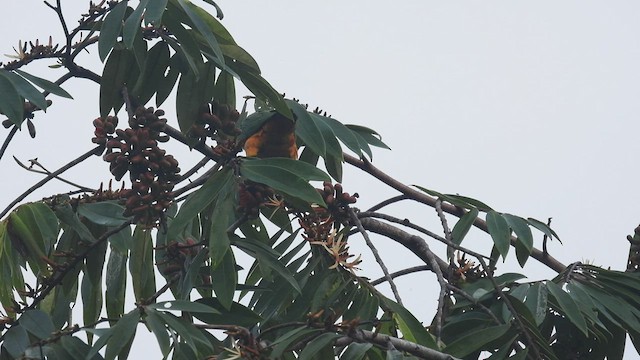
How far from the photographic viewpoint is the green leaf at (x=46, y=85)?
144 cm

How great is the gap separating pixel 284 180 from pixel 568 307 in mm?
525

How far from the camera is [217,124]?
154 cm

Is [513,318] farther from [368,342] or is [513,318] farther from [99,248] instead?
[99,248]

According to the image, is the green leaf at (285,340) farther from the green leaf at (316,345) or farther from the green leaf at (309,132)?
the green leaf at (309,132)

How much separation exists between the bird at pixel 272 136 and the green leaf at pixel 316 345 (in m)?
0.59

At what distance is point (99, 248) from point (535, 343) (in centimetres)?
74

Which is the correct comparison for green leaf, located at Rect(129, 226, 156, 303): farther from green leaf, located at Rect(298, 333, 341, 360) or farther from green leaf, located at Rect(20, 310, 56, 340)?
green leaf, located at Rect(298, 333, 341, 360)

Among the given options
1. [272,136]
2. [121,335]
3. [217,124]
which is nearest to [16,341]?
[121,335]

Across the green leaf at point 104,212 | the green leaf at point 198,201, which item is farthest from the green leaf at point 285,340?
the green leaf at point 104,212

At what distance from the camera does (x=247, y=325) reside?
1.35m

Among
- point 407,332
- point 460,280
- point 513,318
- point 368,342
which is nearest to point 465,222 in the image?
point 460,280

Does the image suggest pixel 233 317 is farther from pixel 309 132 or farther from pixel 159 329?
pixel 309 132

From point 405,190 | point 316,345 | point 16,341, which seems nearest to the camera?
point 316,345

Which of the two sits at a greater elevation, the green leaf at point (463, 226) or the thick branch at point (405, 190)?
the thick branch at point (405, 190)
